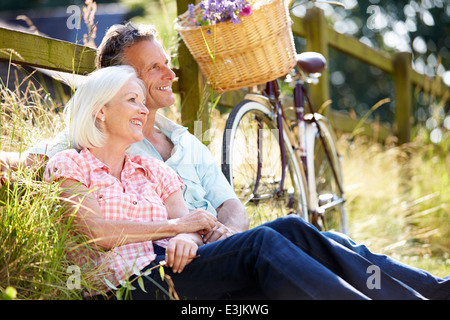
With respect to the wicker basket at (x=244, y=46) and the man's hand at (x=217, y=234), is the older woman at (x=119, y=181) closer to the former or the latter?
the man's hand at (x=217, y=234)

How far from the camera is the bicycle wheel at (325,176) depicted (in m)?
3.84

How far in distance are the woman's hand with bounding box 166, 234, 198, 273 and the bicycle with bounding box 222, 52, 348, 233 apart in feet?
3.19

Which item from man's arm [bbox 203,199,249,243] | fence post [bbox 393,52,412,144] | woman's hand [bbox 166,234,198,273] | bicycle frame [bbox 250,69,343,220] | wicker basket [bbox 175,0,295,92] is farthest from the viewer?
fence post [bbox 393,52,412,144]

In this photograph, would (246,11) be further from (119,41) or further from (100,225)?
(100,225)

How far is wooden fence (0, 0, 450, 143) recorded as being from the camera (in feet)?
8.54

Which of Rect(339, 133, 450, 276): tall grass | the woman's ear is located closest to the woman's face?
the woman's ear

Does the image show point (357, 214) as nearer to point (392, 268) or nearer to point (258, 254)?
point (392, 268)

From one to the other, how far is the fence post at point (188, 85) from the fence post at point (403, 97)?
13.1ft

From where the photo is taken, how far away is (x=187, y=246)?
6.70 ft

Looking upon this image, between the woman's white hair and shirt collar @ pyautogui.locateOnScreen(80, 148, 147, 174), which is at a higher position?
the woman's white hair

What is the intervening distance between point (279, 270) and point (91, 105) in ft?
2.92

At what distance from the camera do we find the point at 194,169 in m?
2.76

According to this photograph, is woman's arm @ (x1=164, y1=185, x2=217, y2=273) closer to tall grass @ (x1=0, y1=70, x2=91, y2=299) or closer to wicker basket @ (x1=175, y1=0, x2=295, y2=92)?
tall grass @ (x1=0, y1=70, x2=91, y2=299)
